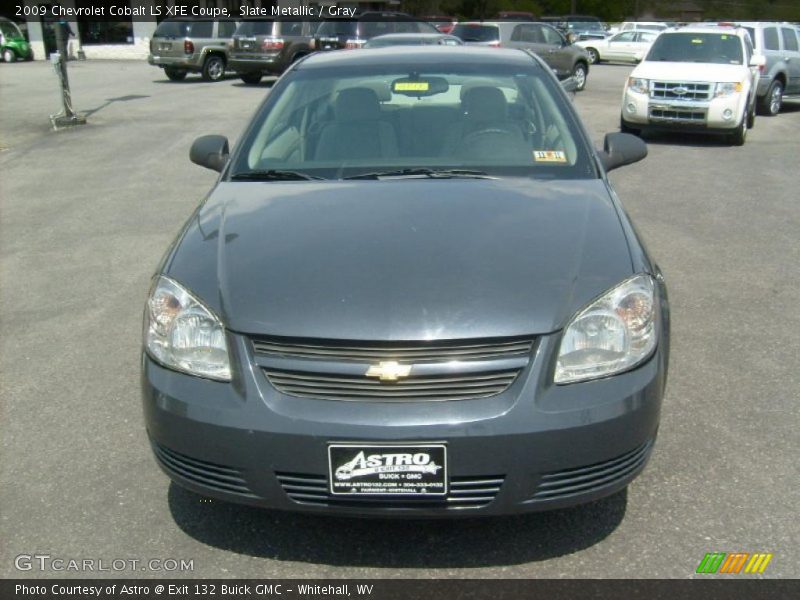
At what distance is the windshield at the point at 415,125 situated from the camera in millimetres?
4215

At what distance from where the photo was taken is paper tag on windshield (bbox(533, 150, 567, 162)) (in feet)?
13.8

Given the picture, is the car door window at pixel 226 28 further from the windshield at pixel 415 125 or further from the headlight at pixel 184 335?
the headlight at pixel 184 335

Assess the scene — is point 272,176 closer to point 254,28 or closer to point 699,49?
point 699,49

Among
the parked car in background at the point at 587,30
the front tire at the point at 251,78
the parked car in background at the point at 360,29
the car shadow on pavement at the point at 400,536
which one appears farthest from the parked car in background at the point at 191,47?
the car shadow on pavement at the point at 400,536

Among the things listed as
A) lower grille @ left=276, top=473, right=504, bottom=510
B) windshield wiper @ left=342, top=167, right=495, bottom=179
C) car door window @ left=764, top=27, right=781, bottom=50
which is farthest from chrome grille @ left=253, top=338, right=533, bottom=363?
car door window @ left=764, top=27, right=781, bottom=50

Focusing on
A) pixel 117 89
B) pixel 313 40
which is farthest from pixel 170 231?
pixel 313 40

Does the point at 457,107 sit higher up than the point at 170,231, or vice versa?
the point at 457,107

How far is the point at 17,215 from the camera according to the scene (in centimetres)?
869

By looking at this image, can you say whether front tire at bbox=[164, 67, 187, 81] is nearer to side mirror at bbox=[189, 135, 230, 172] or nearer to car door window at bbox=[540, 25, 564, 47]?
car door window at bbox=[540, 25, 564, 47]

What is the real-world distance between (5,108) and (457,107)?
629 inches

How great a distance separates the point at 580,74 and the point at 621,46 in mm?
14037

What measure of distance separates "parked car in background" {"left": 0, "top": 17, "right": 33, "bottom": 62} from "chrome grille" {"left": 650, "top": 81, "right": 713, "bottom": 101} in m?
29.3

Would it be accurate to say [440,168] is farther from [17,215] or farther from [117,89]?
[117,89]

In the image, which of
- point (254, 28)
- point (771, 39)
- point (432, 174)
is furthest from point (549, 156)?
point (254, 28)
